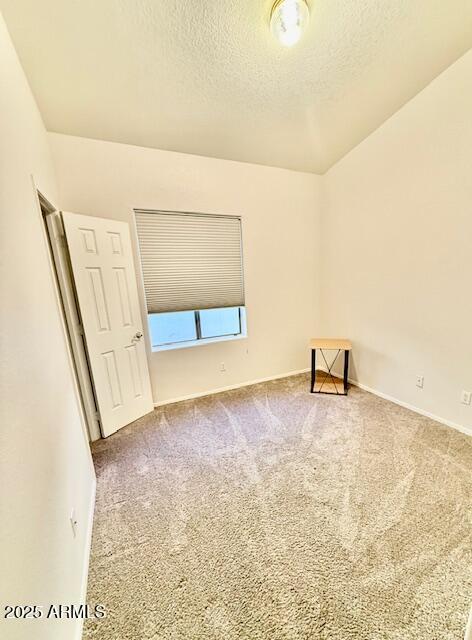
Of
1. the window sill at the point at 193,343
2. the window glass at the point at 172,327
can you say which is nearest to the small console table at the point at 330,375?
the window sill at the point at 193,343

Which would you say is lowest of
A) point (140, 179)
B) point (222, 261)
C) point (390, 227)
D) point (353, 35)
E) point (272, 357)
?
point (272, 357)

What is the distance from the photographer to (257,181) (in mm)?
3059

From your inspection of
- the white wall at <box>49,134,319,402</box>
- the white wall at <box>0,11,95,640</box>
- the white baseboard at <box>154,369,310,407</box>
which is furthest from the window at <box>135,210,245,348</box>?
the white wall at <box>0,11,95,640</box>

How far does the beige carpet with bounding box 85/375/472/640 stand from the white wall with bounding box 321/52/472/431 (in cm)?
52

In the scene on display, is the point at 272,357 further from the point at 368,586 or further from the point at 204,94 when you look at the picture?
the point at 204,94

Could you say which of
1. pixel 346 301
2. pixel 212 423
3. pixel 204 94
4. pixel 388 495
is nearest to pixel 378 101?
pixel 204 94

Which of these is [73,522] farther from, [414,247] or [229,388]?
[414,247]

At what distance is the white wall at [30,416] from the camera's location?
28.7 inches

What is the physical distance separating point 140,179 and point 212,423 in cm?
257

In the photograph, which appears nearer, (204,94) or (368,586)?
(368,586)

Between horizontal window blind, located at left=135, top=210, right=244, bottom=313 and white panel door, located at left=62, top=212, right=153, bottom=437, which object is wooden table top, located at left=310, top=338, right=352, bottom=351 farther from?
white panel door, located at left=62, top=212, right=153, bottom=437

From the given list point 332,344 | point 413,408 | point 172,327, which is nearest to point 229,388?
point 172,327

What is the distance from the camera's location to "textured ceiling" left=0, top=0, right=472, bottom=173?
1495 millimetres

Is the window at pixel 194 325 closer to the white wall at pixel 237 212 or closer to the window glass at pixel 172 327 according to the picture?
the window glass at pixel 172 327
